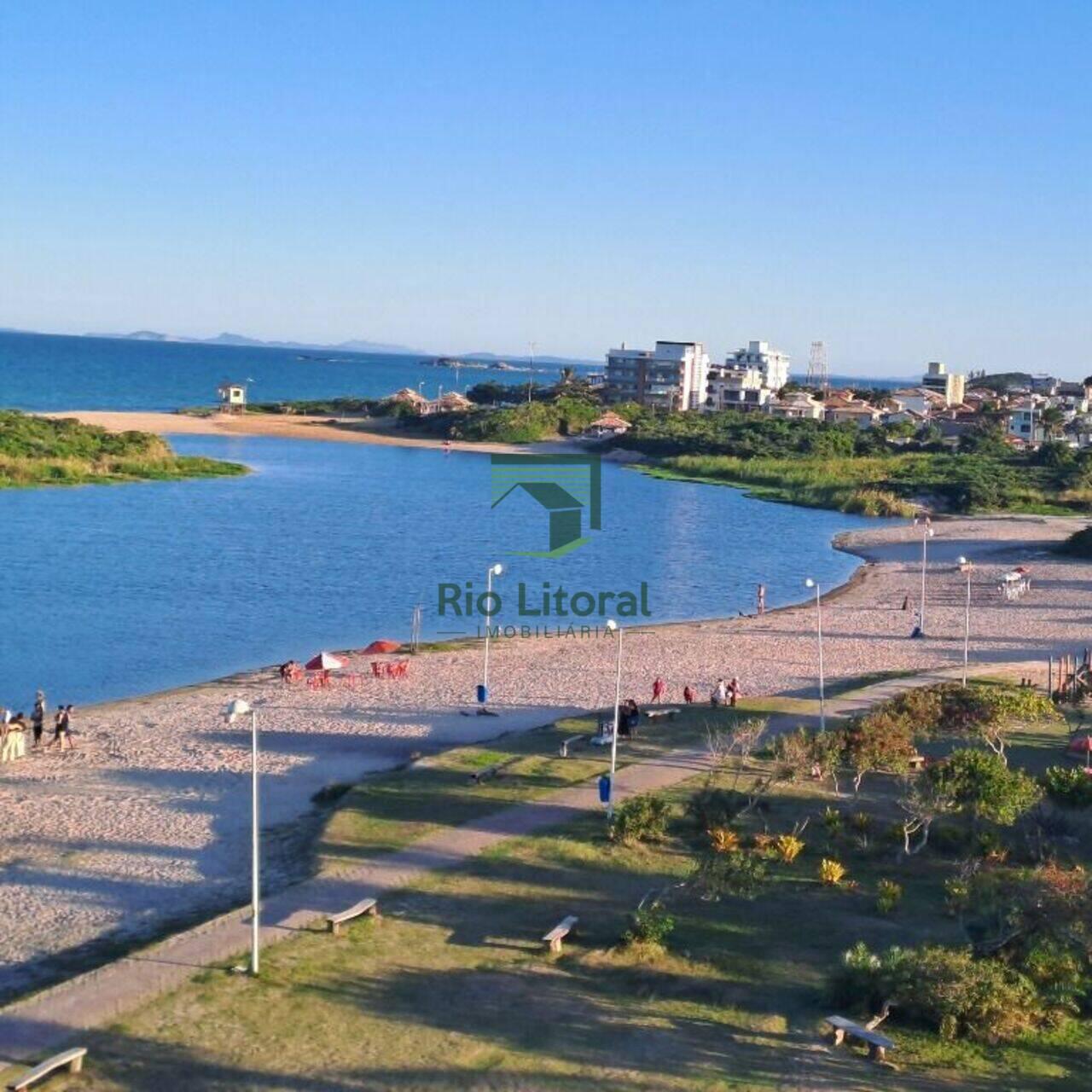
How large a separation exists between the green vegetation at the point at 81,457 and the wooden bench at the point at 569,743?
162 ft

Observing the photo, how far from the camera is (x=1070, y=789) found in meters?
18.4

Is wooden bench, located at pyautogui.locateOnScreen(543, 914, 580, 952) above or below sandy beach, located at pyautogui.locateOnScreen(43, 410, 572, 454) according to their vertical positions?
below

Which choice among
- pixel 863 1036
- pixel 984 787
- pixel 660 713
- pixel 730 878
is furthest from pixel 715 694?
pixel 863 1036

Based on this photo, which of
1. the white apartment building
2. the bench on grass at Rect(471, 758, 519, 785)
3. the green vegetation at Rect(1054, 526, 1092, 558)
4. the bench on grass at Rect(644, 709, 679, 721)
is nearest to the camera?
the bench on grass at Rect(471, 758, 519, 785)

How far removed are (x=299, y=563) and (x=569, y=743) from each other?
26643 mm

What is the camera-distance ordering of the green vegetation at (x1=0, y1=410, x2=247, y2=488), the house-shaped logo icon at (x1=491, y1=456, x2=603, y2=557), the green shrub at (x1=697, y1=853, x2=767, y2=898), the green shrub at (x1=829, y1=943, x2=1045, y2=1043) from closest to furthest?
the green shrub at (x1=829, y1=943, x2=1045, y2=1043), the green shrub at (x1=697, y1=853, x2=767, y2=898), the house-shaped logo icon at (x1=491, y1=456, x2=603, y2=557), the green vegetation at (x1=0, y1=410, x2=247, y2=488)

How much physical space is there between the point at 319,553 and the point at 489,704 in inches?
940


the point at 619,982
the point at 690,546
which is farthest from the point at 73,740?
the point at 690,546

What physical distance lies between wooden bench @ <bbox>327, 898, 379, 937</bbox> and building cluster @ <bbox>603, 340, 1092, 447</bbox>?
95585 mm

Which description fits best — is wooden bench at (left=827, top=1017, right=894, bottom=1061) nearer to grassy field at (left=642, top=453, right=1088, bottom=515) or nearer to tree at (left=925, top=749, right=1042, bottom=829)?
tree at (left=925, top=749, right=1042, bottom=829)

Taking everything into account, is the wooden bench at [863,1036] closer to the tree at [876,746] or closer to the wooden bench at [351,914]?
the wooden bench at [351,914]

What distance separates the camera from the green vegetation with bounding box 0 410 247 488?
67188 millimetres

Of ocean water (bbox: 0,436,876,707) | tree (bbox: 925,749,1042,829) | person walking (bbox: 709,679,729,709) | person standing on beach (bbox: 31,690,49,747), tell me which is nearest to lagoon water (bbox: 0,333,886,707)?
ocean water (bbox: 0,436,876,707)

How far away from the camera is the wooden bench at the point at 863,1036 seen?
39.4ft
